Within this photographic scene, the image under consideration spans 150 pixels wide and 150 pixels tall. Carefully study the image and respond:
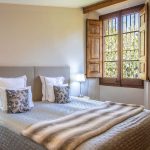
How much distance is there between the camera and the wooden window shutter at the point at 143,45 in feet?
13.9

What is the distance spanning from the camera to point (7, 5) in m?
4.30

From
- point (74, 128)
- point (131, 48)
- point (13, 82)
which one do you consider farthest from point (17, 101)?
point (131, 48)

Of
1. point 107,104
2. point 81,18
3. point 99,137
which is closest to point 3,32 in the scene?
point 81,18

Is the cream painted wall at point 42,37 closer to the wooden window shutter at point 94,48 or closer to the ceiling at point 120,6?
the wooden window shutter at point 94,48

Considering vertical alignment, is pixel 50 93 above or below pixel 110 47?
below

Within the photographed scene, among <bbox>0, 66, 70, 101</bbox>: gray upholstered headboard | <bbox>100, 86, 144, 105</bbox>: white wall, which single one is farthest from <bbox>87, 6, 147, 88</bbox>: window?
<bbox>0, 66, 70, 101</bbox>: gray upholstered headboard

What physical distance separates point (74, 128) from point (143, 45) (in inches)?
103

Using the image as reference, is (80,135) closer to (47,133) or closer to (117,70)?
(47,133)

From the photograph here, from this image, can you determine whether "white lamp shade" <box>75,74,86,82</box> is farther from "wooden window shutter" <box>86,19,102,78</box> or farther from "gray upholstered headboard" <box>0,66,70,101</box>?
"wooden window shutter" <box>86,19,102,78</box>

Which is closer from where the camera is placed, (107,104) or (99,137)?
(99,137)

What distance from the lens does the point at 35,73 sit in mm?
4527

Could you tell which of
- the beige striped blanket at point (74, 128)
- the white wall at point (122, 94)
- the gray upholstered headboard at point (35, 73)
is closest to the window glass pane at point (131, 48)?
the white wall at point (122, 94)

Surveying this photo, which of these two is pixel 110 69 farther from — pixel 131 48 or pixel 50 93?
pixel 50 93

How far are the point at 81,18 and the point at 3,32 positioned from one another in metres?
1.87
